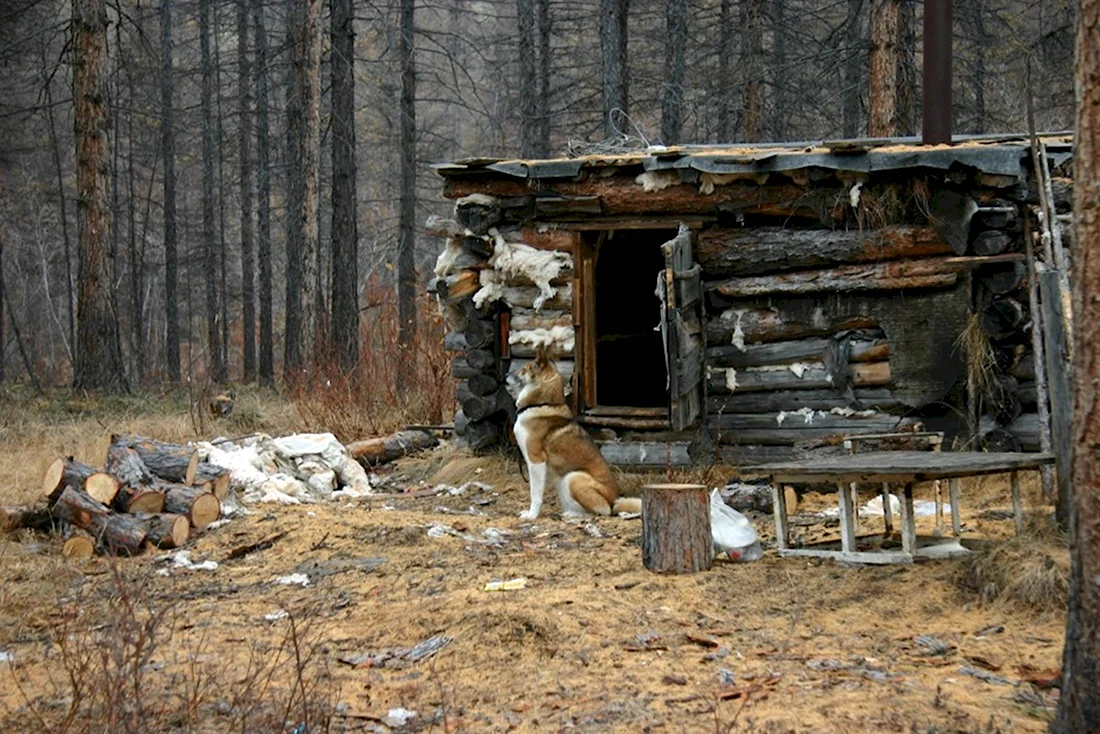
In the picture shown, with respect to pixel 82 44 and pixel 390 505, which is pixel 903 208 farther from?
pixel 82 44

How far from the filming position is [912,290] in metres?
10.2

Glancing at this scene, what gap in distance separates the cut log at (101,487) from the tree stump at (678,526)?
4177 millimetres

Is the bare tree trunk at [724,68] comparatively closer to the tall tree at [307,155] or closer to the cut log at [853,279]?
the tall tree at [307,155]

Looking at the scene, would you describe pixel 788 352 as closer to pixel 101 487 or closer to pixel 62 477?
pixel 101 487

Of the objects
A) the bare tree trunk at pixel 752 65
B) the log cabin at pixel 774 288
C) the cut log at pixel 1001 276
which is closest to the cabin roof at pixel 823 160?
the log cabin at pixel 774 288

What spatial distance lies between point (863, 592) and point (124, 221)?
36800 mm

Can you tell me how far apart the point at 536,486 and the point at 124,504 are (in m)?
3.31

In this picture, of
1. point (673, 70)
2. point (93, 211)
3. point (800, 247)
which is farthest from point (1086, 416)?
point (673, 70)

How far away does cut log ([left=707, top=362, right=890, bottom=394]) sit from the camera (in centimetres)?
1036

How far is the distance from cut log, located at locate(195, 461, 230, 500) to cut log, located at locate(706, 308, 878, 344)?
15.6ft

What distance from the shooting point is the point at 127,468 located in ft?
29.3

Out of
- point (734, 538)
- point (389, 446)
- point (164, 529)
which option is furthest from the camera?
point (389, 446)

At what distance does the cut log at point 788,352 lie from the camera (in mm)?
10367

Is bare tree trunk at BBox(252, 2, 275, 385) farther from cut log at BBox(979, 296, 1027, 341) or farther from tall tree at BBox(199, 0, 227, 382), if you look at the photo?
cut log at BBox(979, 296, 1027, 341)
